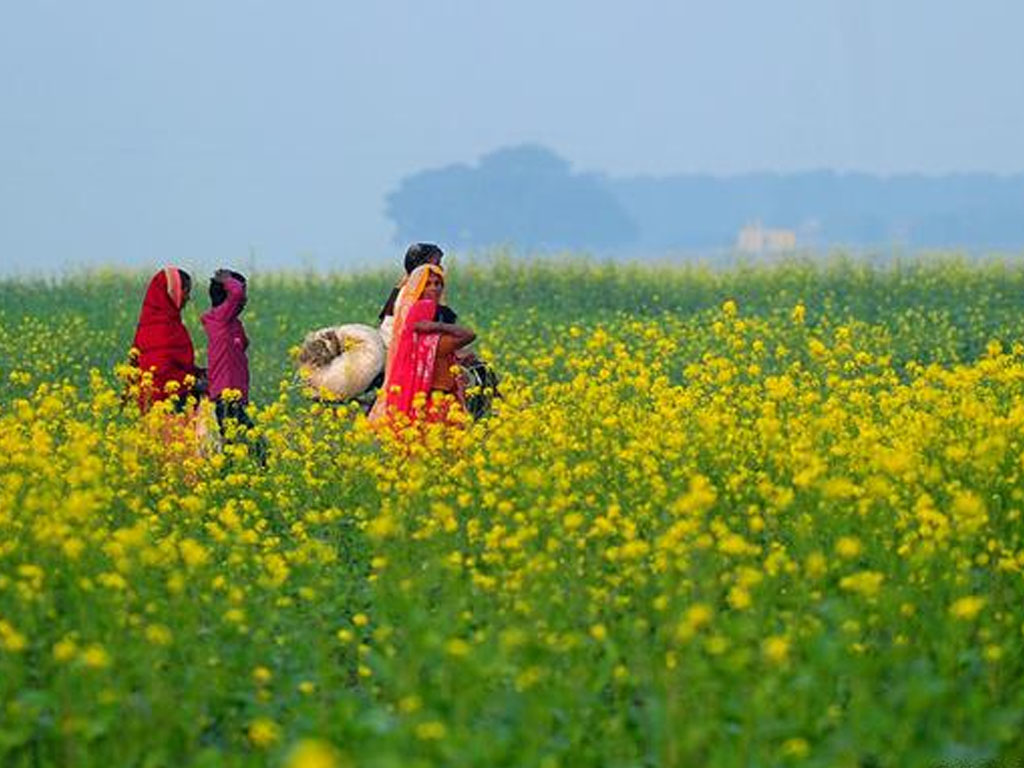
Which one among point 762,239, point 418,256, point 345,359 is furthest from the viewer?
point 762,239

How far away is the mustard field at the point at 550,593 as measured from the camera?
6.93m

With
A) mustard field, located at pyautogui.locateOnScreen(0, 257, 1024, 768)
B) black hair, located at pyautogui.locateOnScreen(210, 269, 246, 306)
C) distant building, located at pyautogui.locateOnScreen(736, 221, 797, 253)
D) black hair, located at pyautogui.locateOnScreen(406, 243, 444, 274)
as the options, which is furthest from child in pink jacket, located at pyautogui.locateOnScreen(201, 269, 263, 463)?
distant building, located at pyautogui.locateOnScreen(736, 221, 797, 253)

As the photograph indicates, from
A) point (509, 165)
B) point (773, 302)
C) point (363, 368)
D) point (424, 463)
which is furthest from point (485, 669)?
point (509, 165)

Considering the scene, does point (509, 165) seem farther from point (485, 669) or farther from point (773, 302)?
point (485, 669)

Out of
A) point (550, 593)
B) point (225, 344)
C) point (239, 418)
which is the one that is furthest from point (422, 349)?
point (550, 593)

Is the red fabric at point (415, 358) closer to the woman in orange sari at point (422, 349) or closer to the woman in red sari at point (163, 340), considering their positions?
the woman in orange sari at point (422, 349)

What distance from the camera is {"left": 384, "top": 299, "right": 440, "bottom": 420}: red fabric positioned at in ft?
44.1

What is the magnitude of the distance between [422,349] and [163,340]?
207 cm

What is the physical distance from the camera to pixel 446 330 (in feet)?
43.9

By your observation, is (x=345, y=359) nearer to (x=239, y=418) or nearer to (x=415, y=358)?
(x=239, y=418)

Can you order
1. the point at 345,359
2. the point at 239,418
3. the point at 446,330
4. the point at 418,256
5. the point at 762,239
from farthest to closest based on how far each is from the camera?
the point at 762,239 → the point at 239,418 → the point at 345,359 → the point at 418,256 → the point at 446,330

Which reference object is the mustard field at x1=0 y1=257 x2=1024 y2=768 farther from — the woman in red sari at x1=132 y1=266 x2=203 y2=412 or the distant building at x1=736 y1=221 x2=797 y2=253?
the distant building at x1=736 y1=221 x2=797 y2=253

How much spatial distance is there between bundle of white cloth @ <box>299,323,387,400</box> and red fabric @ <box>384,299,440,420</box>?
2.79ft

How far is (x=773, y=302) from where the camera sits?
30.3 metres
